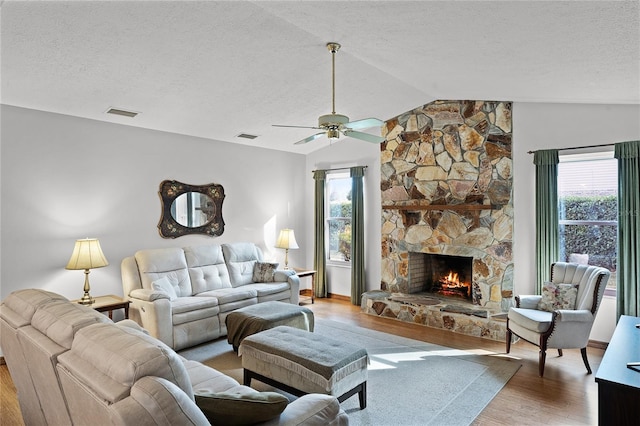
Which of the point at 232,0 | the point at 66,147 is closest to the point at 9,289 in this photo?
the point at 66,147

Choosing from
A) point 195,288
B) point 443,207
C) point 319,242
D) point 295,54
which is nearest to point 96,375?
point 295,54

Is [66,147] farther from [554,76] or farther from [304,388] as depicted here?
[554,76]

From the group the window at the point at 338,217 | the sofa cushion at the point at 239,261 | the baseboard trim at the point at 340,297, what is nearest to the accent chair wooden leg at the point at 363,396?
the sofa cushion at the point at 239,261

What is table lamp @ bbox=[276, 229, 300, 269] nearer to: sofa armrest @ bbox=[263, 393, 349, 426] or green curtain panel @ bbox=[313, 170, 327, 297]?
green curtain panel @ bbox=[313, 170, 327, 297]

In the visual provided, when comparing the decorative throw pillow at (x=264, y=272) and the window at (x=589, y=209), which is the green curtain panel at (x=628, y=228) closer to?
the window at (x=589, y=209)

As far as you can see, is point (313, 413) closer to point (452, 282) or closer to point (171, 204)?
point (171, 204)

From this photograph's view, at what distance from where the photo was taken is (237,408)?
1.65 m

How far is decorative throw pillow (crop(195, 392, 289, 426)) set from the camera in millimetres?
1613

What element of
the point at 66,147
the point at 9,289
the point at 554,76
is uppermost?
the point at 554,76

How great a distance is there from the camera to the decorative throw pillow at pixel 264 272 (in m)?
5.67

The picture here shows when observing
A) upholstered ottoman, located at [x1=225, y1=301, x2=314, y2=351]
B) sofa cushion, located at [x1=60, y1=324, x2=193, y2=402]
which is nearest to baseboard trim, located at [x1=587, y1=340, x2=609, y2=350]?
upholstered ottoman, located at [x1=225, y1=301, x2=314, y2=351]

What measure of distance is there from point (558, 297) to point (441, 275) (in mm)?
2133

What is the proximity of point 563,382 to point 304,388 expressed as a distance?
8.10 ft

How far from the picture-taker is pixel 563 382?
11.6ft
